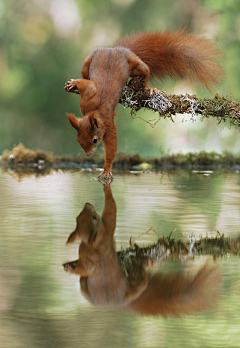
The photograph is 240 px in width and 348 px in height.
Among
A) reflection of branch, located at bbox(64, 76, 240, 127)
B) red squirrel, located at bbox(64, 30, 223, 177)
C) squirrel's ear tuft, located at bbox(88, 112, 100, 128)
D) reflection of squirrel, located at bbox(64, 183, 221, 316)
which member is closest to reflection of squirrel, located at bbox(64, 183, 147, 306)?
reflection of squirrel, located at bbox(64, 183, 221, 316)

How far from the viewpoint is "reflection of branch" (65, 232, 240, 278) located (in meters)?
1.63

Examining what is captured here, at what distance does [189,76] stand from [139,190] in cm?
145

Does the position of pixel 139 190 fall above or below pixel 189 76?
below

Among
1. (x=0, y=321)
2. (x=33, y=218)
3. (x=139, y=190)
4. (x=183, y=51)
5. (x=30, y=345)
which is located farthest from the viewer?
(x=183, y=51)

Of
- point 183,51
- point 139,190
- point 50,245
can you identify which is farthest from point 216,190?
point 50,245

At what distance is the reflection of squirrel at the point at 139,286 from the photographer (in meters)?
1.25

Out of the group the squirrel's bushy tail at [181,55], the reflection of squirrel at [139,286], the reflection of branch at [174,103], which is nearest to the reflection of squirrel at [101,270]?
the reflection of squirrel at [139,286]

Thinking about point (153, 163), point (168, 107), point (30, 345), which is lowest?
point (30, 345)

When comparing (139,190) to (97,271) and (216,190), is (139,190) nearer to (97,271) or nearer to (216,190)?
(216,190)

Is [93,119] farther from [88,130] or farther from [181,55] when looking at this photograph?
[181,55]

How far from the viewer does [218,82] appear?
4.56 m

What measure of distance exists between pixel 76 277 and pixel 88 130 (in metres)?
2.32

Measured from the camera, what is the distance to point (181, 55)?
4.53 meters

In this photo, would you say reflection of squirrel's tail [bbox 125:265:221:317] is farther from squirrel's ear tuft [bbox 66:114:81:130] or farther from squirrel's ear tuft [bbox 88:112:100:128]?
squirrel's ear tuft [bbox 66:114:81:130]
